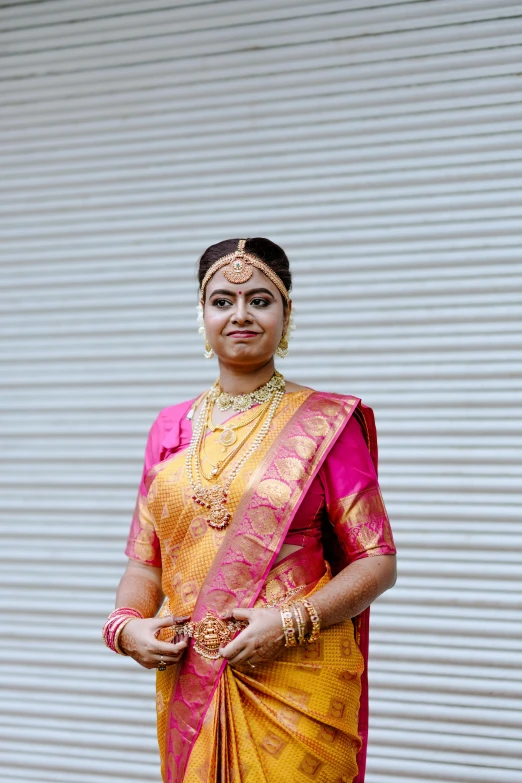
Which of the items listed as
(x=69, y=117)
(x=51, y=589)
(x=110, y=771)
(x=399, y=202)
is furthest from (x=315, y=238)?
(x=110, y=771)

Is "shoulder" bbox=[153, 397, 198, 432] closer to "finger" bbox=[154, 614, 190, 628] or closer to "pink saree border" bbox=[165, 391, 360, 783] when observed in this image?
"pink saree border" bbox=[165, 391, 360, 783]

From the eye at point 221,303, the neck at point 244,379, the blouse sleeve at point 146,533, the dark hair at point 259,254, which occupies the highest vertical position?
the dark hair at point 259,254

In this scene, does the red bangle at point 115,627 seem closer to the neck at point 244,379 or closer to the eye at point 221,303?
the neck at point 244,379

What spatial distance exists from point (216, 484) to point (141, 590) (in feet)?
1.23

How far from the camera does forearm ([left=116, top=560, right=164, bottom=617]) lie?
7.28 ft

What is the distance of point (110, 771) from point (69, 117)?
9.38 feet

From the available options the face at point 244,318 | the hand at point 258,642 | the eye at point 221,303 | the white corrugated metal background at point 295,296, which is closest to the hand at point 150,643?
the hand at point 258,642

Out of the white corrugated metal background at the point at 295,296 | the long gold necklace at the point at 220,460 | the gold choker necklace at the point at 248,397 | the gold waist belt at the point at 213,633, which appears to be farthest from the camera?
the white corrugated metal background at the point at 295,296

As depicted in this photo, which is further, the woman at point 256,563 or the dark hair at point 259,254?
the dark hair at point 259,254

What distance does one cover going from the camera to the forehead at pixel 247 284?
2.17 m

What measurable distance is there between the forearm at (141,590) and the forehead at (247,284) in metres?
0.74

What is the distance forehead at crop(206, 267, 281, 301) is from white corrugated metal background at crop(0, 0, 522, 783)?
54.8 inches

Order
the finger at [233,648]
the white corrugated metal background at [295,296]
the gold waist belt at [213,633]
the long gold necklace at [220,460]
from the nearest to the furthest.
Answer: the finger at [233,648], the gold waist belt at [213,633], the long gold necklace at [220,460], the white corrugated metal background at [295,296]

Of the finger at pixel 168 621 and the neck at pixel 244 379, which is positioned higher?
the neck at pixel 244 379
